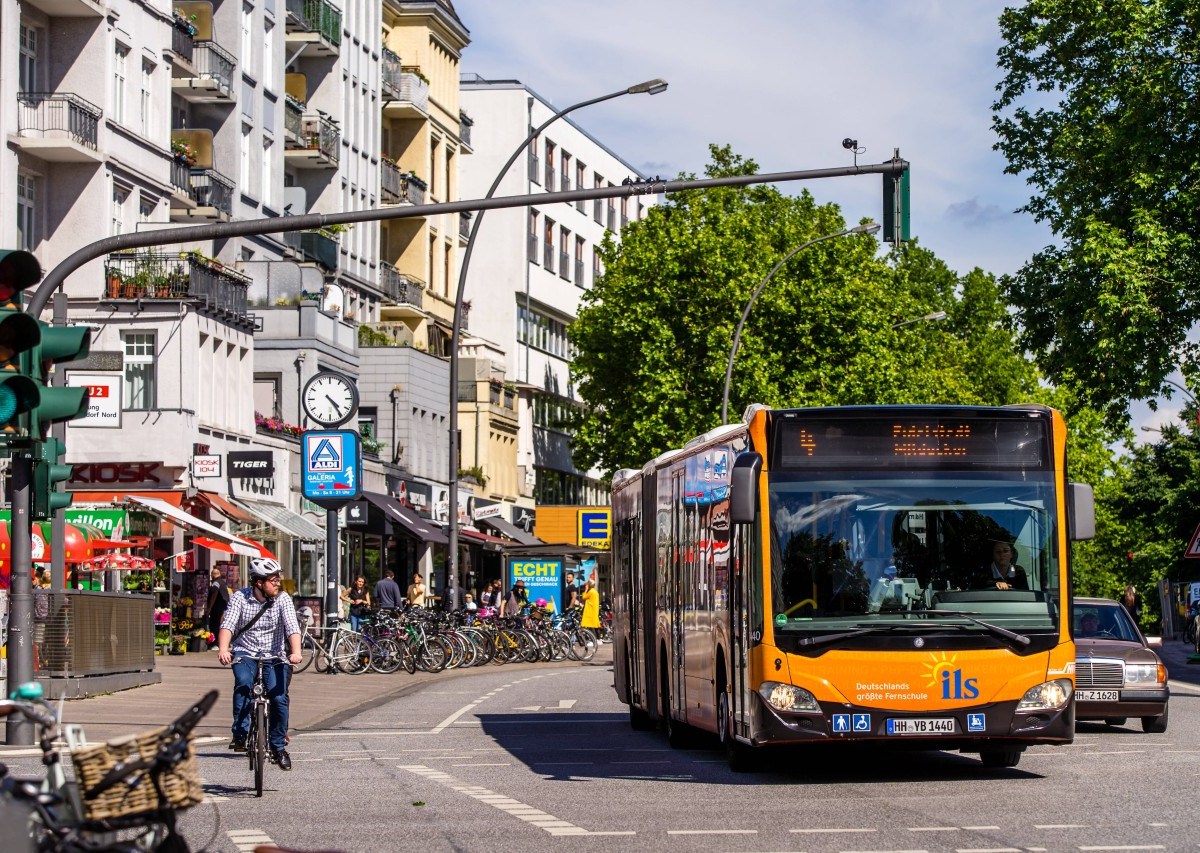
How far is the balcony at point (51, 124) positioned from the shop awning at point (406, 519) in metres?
16.2

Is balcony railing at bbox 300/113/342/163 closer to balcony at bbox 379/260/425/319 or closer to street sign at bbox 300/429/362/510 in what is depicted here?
balcony at bbox 379/260/425/319

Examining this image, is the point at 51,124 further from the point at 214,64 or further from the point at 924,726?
the point at 924,726

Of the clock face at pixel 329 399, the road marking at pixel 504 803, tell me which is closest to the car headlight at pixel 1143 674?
the road marking at pixel 504 803

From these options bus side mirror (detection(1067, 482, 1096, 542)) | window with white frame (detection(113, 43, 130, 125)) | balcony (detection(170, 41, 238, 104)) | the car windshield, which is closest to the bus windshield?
bus side mirror (detection(1067, 482, 1096, 542))

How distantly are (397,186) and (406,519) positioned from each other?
1589cm

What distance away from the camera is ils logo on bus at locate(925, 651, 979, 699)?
55.2ft

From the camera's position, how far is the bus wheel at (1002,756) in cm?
1845

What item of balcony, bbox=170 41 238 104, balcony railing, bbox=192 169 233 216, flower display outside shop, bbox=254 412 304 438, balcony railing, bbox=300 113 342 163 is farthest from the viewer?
balcony railing, bbox=300 113 342 163

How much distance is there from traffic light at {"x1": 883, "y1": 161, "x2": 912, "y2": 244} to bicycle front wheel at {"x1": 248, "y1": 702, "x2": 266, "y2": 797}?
8.96 m

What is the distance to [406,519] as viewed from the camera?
61.4 metres

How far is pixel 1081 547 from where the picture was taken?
12431cm

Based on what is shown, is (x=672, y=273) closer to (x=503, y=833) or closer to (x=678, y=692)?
(x=678, y=692)

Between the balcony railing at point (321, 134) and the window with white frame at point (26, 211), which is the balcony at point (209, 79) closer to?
the balcony railing at point (321, 134)

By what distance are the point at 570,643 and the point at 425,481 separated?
2394cm
